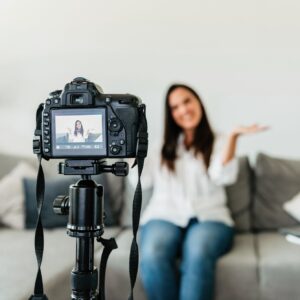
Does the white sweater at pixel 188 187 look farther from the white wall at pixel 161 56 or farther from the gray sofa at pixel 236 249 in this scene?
the white wall at pixel 161 56

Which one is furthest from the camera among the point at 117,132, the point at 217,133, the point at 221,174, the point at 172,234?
the point at 217,133

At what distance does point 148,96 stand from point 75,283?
1.76m

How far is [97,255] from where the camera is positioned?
6.54 feet

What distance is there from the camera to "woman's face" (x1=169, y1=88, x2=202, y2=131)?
2.23 metres

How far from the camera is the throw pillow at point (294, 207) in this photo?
2.29m

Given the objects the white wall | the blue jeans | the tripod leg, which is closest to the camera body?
the tripod leg

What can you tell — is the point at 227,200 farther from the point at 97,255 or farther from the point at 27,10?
the point at 27,10

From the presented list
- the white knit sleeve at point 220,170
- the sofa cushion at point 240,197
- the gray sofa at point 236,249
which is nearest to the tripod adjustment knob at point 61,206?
the gray sofa at point 236,249

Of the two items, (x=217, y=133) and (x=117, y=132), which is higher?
(x=117, y=132)

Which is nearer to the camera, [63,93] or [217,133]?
[63,93]

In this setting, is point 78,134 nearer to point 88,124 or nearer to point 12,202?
point 88,124

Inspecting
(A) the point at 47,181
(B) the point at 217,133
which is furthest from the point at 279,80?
(A) the point at 47,181

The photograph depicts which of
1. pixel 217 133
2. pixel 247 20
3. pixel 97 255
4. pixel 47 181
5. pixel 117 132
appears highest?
pixel 247 20

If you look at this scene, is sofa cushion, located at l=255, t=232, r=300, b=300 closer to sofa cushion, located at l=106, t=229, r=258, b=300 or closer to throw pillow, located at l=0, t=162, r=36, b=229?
sofa cushion, located at l=106, t=229, r=258, b=300
